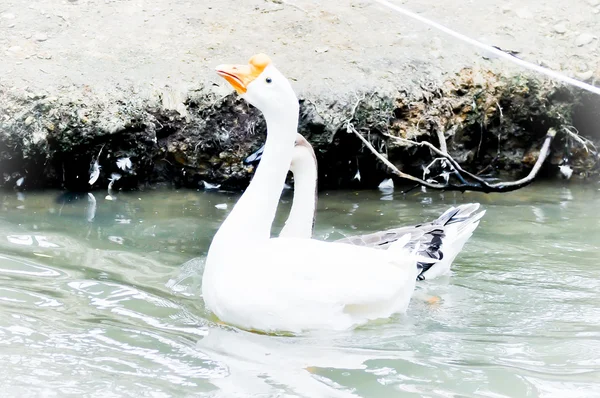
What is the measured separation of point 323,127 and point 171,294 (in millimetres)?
3404

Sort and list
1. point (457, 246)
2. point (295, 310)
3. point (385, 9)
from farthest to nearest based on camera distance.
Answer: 1. point (385, 9)
2. point (457, 246)
3. point (295, 310)

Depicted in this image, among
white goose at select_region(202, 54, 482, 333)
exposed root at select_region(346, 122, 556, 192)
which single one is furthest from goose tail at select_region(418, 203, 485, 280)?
white goose at select_region(202, 54, 482, 333)

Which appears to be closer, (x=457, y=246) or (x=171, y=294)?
(x=171, y=294)

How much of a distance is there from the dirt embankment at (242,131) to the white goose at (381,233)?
7.49 feet

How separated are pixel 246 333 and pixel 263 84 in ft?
4.76

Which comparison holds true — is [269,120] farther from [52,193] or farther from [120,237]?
[52,193]

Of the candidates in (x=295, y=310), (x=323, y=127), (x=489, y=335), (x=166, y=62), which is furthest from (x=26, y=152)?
(x=489, y=335)

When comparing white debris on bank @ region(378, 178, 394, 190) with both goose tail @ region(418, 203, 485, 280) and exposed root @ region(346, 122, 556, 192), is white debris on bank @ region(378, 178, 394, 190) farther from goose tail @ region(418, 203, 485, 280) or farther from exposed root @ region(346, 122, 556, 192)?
goose tail @ region(418, 203, 485, 280)

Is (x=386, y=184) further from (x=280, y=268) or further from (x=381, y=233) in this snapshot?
(x=280, y=268)

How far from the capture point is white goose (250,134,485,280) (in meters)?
6.29

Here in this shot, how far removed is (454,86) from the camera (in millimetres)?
9289

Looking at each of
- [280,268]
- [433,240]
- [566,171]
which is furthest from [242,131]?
[280,268]

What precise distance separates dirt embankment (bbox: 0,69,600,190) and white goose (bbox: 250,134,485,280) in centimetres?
228

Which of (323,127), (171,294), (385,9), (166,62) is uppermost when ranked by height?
(385,9)
